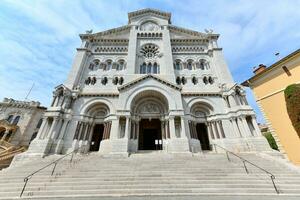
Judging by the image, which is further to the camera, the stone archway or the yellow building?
the stone archway

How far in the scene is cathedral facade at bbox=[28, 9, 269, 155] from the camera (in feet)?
50.8

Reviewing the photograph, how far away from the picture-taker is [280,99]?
427 inches

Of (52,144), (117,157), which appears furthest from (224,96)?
(52,144)

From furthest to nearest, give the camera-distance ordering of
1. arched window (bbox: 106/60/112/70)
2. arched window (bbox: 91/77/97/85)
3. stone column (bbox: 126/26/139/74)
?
arched window (bbox: 106/60/112/70) < arched window (bbox: 91/77/97/85) < stone column (bbox: 126/26/139/74)

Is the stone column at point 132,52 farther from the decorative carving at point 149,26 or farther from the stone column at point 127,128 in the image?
the stone column at point 127,128

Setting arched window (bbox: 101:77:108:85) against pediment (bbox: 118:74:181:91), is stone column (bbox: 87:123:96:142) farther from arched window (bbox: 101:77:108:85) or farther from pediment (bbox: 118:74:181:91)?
arched window (bbox: 101:77:108:85)

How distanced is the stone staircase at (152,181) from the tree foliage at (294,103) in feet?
11.1

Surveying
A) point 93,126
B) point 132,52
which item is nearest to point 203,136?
point 93,126

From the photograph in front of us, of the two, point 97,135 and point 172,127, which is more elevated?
point 172,127

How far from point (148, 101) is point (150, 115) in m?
1.97

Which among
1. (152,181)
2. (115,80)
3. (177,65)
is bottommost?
(152,181)

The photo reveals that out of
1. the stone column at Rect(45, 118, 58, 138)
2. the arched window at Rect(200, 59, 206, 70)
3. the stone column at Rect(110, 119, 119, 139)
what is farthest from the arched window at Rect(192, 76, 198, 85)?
the stone column at Rect(45, 118, 58, 138)

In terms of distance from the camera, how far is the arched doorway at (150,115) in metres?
17.8

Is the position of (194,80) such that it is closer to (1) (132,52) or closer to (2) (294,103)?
(1) (132,52)
